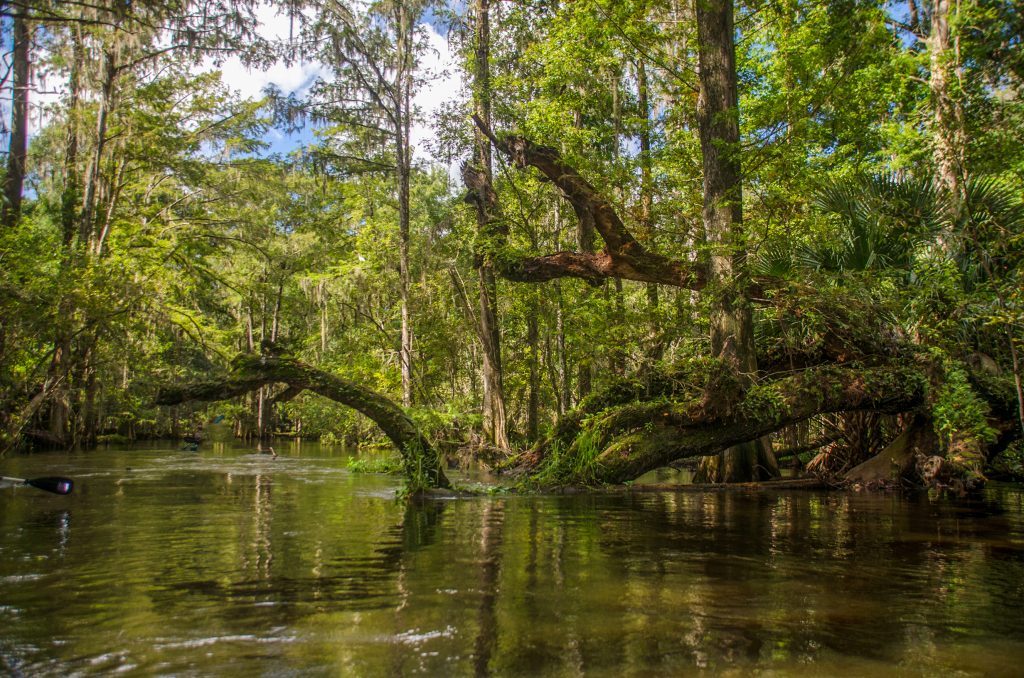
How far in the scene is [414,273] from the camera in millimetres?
24766

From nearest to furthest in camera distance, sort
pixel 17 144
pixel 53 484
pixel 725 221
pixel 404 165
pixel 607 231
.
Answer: pixel 53 484 → pixel 725 221 → pixel 607 231 → pixel 17 144 → pixel 404 165

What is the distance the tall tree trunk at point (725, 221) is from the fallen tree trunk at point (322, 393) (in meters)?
4.50

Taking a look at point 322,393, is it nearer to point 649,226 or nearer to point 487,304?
point 649,226

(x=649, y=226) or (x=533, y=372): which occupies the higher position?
(x=649, y=226)

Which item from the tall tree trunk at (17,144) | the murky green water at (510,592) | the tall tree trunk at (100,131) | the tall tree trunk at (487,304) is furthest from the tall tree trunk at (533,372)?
the tall tree trunk at (17,144)

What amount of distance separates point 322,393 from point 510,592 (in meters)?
5.26

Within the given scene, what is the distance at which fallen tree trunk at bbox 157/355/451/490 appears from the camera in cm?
819

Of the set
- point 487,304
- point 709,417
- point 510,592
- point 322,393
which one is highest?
point 487,304

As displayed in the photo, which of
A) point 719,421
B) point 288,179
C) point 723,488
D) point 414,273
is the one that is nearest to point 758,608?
point 719,421

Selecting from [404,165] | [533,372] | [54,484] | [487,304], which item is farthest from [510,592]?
[404,165]

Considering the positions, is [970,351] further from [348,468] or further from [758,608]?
[348,468]

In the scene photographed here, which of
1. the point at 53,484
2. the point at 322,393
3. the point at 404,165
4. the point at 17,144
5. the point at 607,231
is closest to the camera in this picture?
the point at 53,484

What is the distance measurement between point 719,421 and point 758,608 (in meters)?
6.58

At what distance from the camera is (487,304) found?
19094mm
